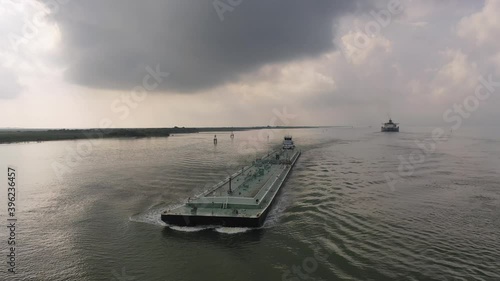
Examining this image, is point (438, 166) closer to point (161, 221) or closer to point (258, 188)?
point (258, 188)

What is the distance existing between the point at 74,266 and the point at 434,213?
26.3 metres

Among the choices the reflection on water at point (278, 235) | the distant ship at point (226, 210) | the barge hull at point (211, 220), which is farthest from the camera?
the distant ship at point (226, 210)

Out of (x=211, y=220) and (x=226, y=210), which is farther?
(x=226, y=210)

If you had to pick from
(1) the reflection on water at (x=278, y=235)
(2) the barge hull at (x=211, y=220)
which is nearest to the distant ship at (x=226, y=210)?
(2) the barge hull at (x=211, y=220)

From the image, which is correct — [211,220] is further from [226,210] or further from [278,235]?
[278,235]

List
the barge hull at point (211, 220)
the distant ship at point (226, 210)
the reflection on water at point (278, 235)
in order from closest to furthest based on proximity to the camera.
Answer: the reflection on water at point (278, 235)
the barge hull at point (211, 220)
the distant ship at point (226, 210)

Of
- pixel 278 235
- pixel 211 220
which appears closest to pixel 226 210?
pixel 211 220

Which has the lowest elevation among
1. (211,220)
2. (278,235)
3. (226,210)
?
(278,235)

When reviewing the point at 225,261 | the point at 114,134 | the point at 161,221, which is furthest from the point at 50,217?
the point at 114,134

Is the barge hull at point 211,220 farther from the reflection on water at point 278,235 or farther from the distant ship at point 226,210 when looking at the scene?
the reflection on water at point 278,235

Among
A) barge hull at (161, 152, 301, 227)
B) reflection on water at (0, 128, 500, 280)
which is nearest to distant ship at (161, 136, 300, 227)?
barge hull at (161, 152, 301, 227)

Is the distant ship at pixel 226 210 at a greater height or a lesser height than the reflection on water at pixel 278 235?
greater

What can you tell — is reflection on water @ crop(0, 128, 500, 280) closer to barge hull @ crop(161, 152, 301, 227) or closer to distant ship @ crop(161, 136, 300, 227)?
barge hull @ crop(161, 152, 301, 227)

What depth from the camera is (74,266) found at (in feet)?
54.2
